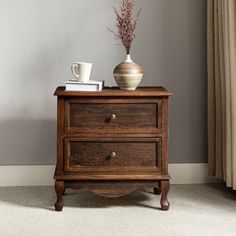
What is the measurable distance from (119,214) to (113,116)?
0.49 meters

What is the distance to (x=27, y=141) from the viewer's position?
3.12 m

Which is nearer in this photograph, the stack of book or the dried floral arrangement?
the stack of book

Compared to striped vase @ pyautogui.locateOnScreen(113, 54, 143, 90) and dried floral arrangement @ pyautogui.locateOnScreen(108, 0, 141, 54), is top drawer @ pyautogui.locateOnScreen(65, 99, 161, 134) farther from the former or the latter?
dried floral arrangement @ pyautogui.locateOnScreen(108, 0, 141, 54)

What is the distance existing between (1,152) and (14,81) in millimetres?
434

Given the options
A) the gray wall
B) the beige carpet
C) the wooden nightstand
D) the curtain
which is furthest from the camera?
the gray wall

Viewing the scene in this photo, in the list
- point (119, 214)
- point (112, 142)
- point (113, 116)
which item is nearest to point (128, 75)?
point (113, 116)

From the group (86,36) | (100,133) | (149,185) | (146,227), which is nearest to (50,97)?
(86,36)

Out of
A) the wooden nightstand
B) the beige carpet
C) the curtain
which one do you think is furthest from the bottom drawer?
the curtain

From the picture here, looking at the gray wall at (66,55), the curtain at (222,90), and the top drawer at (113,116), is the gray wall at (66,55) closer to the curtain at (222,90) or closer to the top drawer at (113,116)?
the curtain at (222,90)

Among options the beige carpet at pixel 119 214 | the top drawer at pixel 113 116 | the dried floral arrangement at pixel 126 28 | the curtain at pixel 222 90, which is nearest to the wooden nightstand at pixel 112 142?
the top drawer at pixel 113 116

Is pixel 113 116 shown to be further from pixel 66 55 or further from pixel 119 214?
pixel 66 55

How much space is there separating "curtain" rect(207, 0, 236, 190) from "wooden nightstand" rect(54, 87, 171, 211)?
15.9 inches

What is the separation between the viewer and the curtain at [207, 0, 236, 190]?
2.74m

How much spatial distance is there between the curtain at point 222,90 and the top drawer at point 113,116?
44 centimetres
